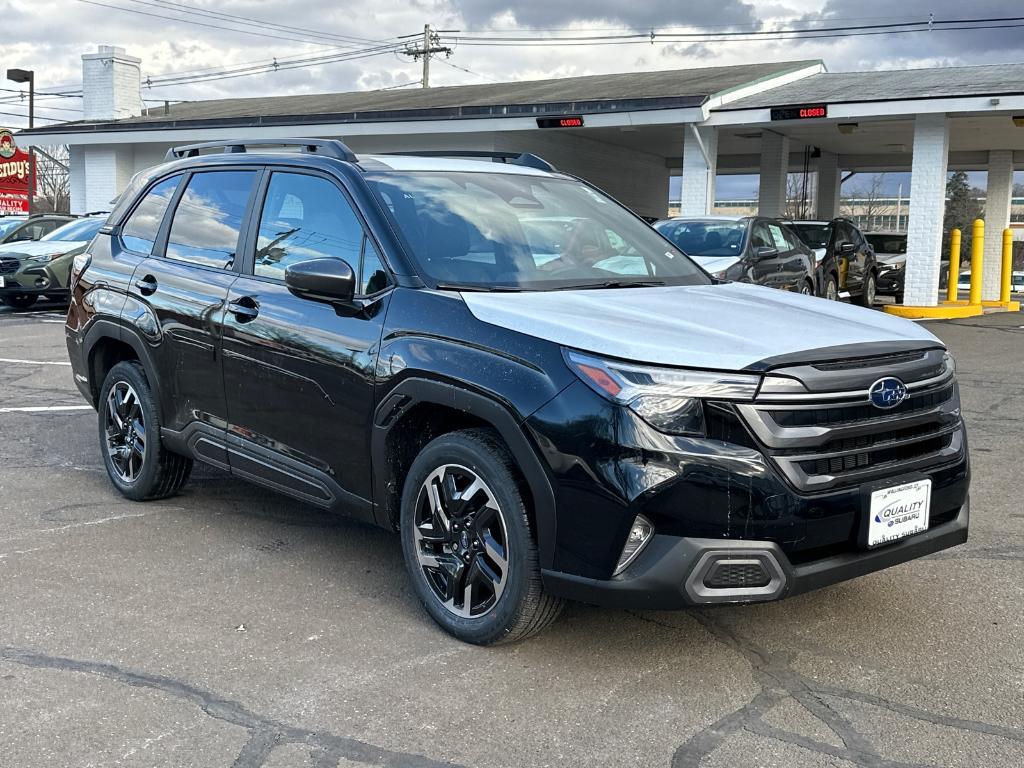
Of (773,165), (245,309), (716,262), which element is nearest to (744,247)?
(716,262)

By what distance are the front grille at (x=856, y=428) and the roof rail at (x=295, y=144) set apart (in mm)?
2298

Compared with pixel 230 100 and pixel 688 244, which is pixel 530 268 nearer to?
pixel 688 244

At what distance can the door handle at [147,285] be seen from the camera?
5602 mm

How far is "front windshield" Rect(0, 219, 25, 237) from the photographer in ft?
63.9

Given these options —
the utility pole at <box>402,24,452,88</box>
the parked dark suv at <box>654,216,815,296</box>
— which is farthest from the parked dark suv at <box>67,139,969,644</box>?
the utility pole at <box>402,24,452,88</box>

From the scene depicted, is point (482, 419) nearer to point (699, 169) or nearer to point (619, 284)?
point (619, 284)

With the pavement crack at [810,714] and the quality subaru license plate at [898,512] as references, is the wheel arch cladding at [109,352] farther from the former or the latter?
the quality subaru license plate at [898,512]

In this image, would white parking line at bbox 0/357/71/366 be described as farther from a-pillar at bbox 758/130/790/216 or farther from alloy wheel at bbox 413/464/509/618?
a-pillar at bbox 758/130/790/216

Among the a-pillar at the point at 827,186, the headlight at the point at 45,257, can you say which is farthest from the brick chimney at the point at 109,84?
the a-pillar at the point at 827,186

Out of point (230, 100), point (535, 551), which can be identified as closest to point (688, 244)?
point (535, 551)

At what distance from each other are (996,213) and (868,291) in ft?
26.6

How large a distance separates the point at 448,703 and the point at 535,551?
1.87 ft

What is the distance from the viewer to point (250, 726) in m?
3.35

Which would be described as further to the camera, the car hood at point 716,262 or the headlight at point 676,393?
the car hood at point 716,262
